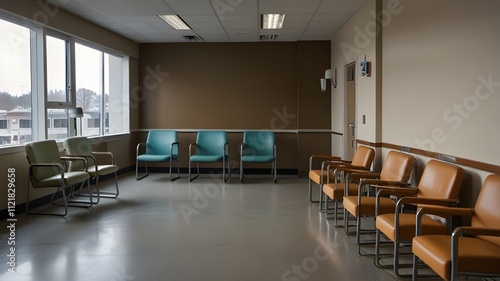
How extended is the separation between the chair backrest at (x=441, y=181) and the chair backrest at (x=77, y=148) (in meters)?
4.37

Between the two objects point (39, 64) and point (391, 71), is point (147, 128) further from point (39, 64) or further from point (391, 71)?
point (391, 71)

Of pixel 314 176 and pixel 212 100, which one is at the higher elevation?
pixel 212 100

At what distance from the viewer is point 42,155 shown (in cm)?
488

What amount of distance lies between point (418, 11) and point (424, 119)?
1.09 meters

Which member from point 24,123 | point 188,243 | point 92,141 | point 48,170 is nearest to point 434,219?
point 188,243

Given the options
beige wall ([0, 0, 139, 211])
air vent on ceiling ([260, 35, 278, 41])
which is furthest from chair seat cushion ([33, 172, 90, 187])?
air vent on ceiling ([260, 35, 278, 41])

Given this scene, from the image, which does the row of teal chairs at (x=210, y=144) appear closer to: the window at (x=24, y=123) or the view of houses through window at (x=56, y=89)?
the view of houses through window at (x=56, y=89)

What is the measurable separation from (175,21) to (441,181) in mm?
4814

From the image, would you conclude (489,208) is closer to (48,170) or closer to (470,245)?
(470,245)

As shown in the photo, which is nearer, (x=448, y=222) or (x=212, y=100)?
(x=448, y=222)

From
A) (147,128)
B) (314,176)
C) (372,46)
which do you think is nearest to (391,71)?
(372,46)

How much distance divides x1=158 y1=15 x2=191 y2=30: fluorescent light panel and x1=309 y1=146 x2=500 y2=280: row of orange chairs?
11.9ft

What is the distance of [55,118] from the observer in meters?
5.74

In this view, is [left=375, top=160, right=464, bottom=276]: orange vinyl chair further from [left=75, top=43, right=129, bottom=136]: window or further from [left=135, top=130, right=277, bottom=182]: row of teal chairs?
[left=75, top=43, right=129, bottom=136]: window
